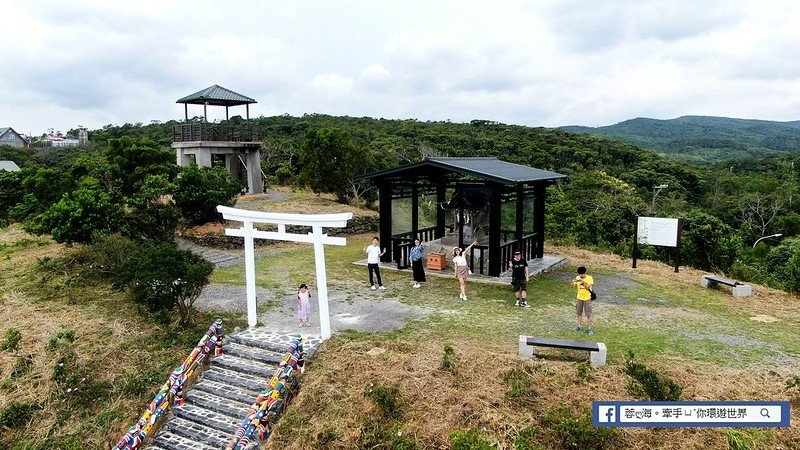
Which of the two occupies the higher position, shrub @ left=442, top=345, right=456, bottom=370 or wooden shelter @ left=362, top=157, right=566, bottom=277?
wooden shelter @ left=362, top=157, right=566, bottom=277

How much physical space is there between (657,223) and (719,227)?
8.27 metres

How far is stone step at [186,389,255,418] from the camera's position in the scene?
24.9 feet

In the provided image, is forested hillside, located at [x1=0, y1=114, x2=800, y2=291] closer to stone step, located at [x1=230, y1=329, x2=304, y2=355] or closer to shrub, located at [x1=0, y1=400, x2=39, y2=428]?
shrub, located at [x1=0, y1=400, x2=39, y2=428]

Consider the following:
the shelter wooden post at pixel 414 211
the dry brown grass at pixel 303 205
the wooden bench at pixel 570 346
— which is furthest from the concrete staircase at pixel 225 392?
the dry brown grass at pixel 303 205

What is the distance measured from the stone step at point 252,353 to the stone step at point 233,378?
320mm

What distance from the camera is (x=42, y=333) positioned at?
937 cm

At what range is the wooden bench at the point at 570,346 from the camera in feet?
25.5

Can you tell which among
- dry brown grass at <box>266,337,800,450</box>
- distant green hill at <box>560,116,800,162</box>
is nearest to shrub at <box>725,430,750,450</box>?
dry brown grass at <box>266,337,800,450</box>

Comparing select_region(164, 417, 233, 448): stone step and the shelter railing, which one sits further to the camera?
the shelter railing

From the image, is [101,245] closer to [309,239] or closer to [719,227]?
[309,239]

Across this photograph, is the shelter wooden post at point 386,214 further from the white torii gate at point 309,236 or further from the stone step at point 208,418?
the stone step at point 208,418

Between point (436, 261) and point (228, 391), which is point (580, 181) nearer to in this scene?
point (436, 261)

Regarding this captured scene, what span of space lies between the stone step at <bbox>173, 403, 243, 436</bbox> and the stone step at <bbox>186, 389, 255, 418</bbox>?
57mm

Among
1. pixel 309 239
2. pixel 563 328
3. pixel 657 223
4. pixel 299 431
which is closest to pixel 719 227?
pixel 657 223
